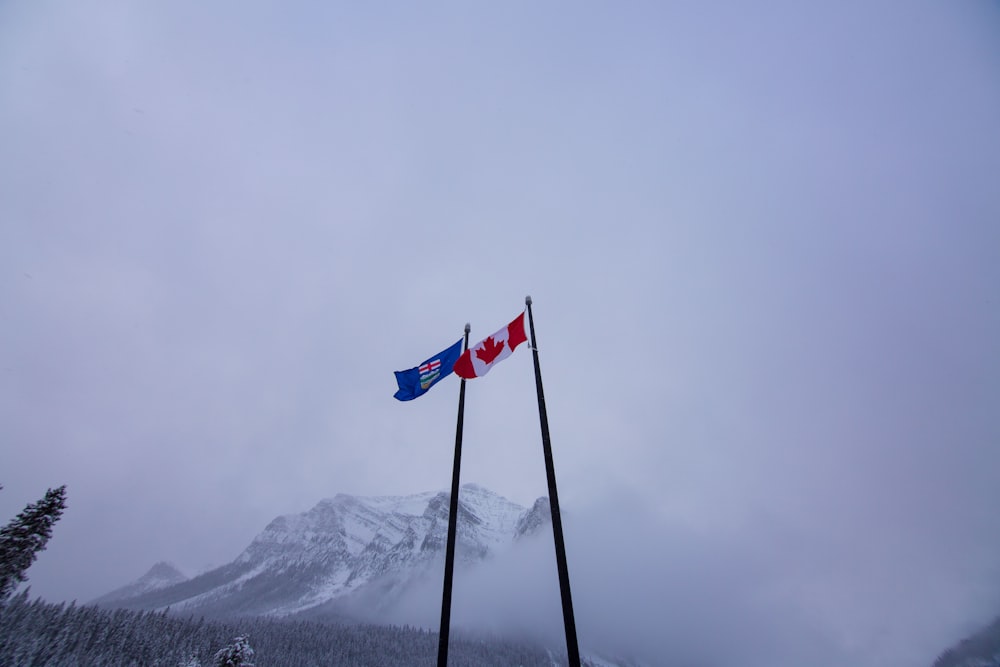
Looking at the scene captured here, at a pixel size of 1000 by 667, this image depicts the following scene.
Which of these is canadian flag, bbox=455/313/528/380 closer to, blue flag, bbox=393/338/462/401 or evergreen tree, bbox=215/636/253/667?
blue flag, bbox=393/338/462/401

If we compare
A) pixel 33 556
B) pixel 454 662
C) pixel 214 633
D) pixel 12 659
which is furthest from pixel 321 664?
pixel 33 556

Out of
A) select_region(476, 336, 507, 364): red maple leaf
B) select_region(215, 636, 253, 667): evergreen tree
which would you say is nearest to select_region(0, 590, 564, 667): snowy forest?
select_region(215, 636, 253, 667): evergreen tree

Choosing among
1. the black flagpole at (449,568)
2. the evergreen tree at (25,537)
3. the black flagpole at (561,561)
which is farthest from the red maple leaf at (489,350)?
the evergreen tree at (25,537)

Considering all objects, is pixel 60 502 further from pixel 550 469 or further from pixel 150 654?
pixel 150 654

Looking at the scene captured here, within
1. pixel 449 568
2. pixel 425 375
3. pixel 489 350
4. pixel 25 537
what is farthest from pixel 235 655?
pixel 489 350

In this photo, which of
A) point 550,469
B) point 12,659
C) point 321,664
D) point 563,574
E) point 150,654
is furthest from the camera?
point 321,664

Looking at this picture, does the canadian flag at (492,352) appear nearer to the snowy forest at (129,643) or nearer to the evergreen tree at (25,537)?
the evergreen tree at (25,537)

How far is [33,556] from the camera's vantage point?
114ft

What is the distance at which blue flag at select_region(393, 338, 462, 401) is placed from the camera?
2047cm

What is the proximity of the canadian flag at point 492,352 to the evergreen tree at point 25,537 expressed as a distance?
1473 inches

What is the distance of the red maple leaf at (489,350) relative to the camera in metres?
18.9

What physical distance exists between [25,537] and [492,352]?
3909cm

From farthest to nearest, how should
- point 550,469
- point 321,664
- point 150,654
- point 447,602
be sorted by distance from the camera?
1. point 321,664
2. point 150,654
3. point 447,602
4. point 550,469

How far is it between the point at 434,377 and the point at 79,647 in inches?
6019
